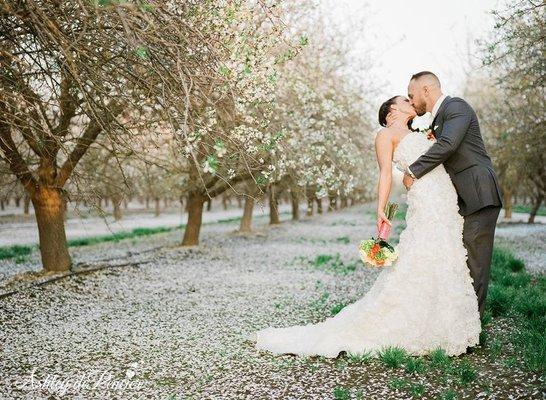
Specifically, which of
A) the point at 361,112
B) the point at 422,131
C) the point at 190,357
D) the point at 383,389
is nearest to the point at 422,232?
the point at 422,131

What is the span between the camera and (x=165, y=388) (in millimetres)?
5219

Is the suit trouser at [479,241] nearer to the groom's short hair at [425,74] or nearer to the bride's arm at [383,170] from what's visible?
the bride's arm at [383,170]

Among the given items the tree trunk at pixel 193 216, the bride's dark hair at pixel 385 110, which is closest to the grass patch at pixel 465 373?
the bride's dark hair at pixel 385 110

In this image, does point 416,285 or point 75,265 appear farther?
point 75,265

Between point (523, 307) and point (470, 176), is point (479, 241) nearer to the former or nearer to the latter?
point (470, 176)

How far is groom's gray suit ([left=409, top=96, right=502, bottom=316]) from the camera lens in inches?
229

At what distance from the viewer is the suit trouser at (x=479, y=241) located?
5.91 m

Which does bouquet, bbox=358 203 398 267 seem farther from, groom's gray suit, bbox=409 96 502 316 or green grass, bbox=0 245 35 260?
green grass, bbox=0 245 35 260

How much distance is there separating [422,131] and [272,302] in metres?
4.72

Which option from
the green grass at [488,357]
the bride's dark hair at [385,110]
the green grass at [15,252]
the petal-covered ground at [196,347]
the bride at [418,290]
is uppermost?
the bride's dark hair at [385,110]

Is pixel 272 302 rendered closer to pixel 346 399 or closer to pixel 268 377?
pixel 268 377

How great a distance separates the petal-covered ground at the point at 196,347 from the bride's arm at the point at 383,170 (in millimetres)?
1722

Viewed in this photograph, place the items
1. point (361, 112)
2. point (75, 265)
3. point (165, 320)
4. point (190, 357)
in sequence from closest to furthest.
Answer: point (190, 357) → point (165, 320) → point (75, 265) → point (361, 112)

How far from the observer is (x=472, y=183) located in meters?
5.89
